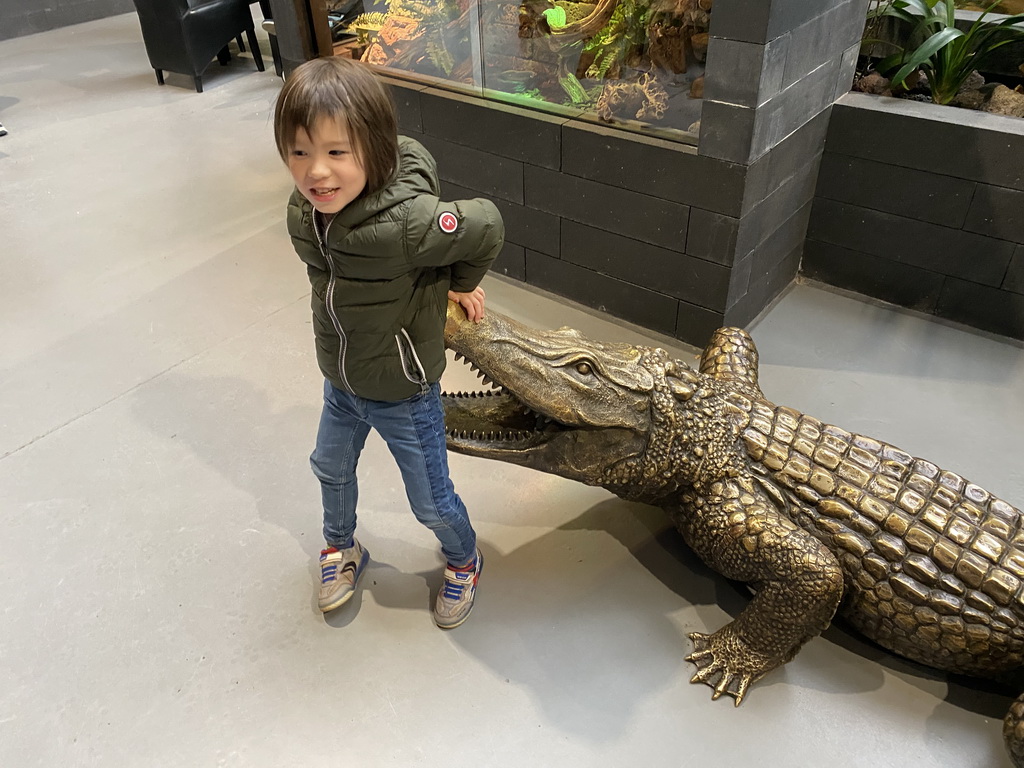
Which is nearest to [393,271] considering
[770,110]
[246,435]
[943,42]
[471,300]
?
[471,300]

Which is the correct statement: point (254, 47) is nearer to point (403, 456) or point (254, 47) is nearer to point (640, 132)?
point (640, 132)

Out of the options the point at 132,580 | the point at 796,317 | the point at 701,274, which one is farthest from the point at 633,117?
the point at 132,580

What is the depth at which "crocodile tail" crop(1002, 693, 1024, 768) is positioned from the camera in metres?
1.54

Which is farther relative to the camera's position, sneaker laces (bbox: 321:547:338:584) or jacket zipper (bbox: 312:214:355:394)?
sneaker laces (bbox: 321:547:338:584)

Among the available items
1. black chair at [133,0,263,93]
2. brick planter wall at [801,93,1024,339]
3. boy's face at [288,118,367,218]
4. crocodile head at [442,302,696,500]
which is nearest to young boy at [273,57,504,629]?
boy's face at [288,118,367,218]

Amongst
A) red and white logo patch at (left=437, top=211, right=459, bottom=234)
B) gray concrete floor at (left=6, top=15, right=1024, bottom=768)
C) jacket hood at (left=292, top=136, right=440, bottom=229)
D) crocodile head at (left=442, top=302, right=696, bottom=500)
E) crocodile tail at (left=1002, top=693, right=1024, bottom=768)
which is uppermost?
jacket hood at (left=292, top=136, right=440, bottom=229)

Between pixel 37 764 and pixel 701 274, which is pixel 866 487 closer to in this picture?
pixel 701 274

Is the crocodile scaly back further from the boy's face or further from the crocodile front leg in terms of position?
the boy's face

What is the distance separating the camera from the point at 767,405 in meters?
1.95

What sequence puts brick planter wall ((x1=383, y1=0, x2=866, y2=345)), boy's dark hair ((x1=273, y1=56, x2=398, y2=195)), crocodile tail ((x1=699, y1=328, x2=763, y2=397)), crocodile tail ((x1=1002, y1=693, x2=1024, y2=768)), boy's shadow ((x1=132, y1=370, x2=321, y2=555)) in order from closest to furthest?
1. boy's dark hair ((x1=273, y1=56, x2=398, y2=195))
2. crocodile tail ((x1=1002, y1=693, x2=1024, y2=768))
3. crocodile tail ((x1=699, y1=328, x2=763, y2=397))
4. boy's shadow ((x1=132, y1=370, x2=321, y2=555))
5. brick planter wall ((x1=383, y1=0, x2=866, y2=345))

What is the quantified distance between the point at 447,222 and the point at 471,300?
32 cm

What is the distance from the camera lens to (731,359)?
228cm

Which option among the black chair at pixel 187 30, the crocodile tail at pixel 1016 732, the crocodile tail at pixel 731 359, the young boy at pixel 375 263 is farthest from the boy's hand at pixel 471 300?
the black chair at pixel 187 30

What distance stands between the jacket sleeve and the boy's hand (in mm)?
183
